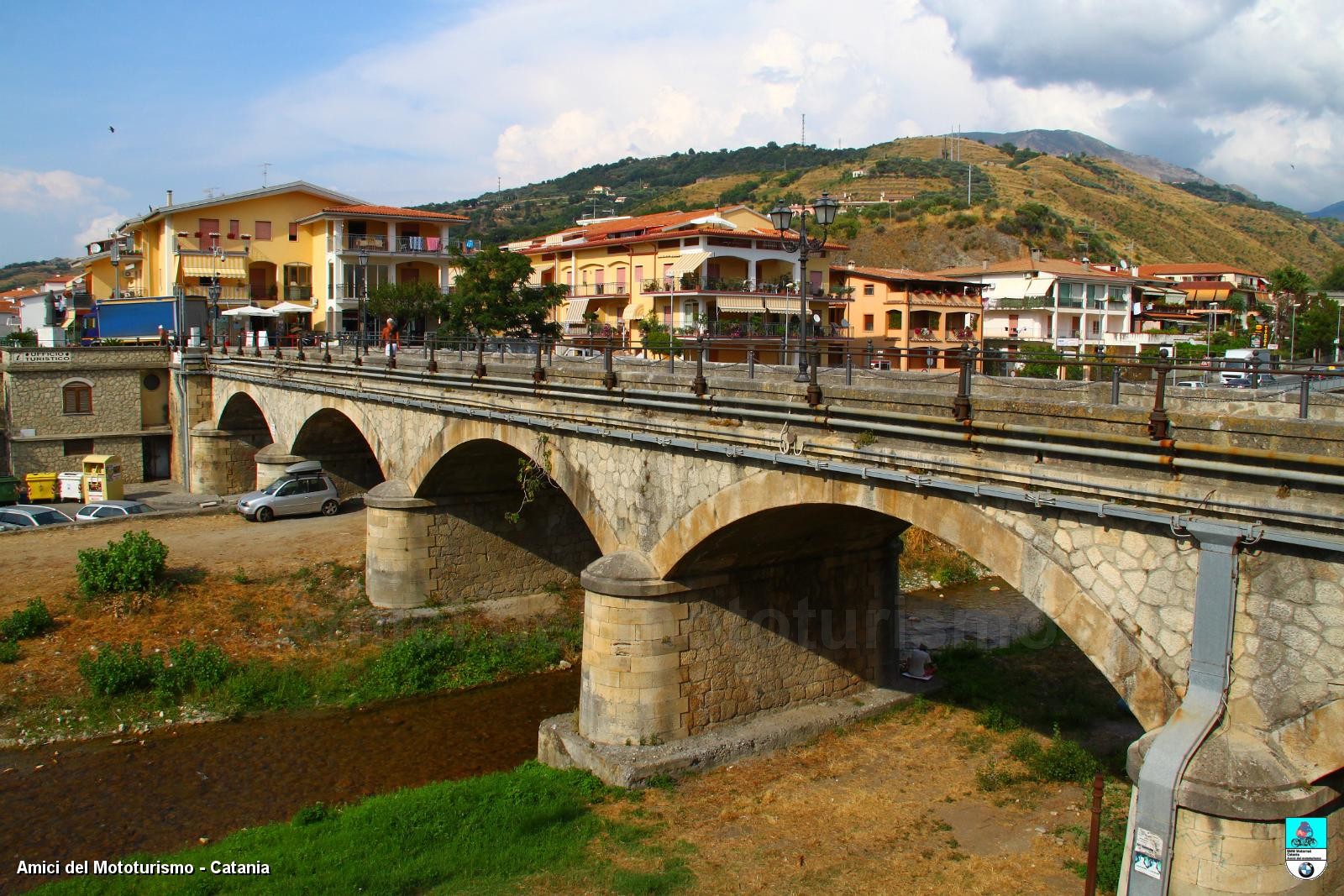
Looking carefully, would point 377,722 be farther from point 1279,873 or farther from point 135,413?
point 135,413

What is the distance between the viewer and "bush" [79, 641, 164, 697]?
64.2 ft

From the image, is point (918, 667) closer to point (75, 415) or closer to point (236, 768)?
point (236, 768)

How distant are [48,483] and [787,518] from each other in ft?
102

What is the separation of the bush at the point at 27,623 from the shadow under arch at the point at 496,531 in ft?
25.8

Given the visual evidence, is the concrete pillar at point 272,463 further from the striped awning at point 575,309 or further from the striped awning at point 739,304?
the striped awning at point 575,309

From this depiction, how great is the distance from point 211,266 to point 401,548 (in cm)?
3330

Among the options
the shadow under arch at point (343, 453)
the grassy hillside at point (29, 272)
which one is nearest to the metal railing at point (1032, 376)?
the shadow under arch at point (343, 453)

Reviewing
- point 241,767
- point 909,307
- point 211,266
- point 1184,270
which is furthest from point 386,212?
point 1184,270

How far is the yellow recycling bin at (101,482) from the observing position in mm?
34688

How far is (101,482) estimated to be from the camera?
34.7 meters

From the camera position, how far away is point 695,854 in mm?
12906

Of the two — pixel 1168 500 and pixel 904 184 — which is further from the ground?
pixel 904 184

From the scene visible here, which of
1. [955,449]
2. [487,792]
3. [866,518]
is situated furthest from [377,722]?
[955,449]

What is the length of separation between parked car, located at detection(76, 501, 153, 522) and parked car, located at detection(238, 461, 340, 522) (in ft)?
11.2
